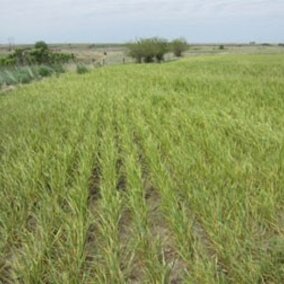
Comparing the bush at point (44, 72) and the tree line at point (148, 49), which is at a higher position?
the bush at point (44, 72)

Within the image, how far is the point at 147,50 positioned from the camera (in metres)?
50.6

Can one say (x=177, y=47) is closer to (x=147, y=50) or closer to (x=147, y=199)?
(x=147, y=50)

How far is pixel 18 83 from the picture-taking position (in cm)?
2080

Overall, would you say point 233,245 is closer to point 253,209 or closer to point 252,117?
point 253,209

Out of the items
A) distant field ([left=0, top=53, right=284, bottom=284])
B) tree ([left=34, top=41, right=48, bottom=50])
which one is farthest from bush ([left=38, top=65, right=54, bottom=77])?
tree ([left=34, top=41, right=48, bottom=50])

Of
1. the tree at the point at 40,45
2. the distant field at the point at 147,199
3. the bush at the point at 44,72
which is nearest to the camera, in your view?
the distant field at the point at 147,199

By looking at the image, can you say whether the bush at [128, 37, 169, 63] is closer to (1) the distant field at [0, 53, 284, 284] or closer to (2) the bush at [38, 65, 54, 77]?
(2) the bush at [38, 65, 54, 77]

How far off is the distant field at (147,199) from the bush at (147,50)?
143 ft

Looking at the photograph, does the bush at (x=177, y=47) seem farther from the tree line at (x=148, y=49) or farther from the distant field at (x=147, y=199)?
the distant field at (x=147, y=199)

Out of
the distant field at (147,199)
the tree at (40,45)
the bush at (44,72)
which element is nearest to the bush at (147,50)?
the tree at (40,45)

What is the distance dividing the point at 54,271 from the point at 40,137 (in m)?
4.03

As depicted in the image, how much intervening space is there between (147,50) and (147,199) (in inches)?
1867

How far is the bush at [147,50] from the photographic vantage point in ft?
166

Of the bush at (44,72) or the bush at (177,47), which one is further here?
the bush at (177,47)
